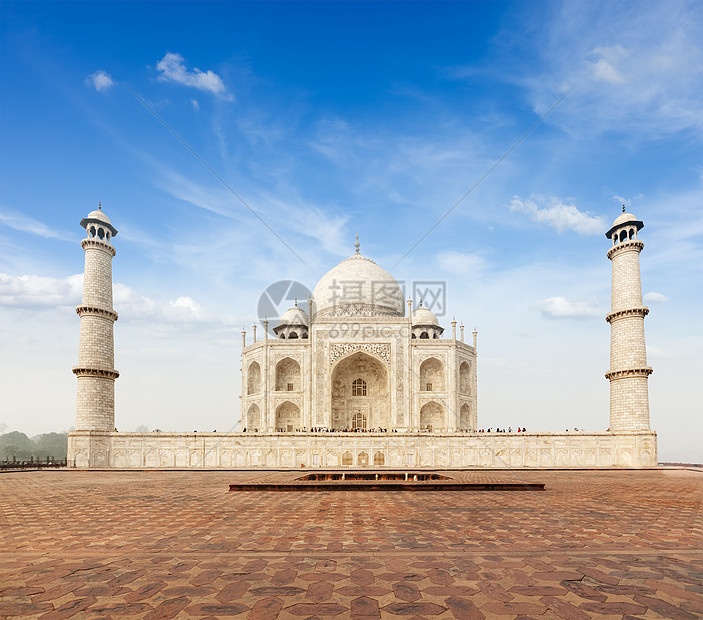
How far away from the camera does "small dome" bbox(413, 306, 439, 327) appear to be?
42.3 metres

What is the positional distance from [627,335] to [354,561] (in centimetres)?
2744

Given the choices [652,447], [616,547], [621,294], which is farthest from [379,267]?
[616,547]

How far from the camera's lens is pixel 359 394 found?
123ft

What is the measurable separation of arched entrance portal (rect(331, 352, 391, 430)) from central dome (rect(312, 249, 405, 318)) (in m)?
4.25

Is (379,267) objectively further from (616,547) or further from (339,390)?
(616,547)

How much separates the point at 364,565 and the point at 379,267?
3953cm

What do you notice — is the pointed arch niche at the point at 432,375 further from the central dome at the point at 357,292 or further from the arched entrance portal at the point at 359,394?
the central dome at the point at 357,292

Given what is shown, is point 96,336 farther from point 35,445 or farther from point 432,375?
point 35,445

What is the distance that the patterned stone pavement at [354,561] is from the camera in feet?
12.3

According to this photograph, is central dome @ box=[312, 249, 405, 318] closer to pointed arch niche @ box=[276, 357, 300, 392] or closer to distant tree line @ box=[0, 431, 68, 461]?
pointed arch niche @ box=[276, 357, 300, 392]

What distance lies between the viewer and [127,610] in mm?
3680

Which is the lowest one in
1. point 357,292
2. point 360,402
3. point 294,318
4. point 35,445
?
point 35,445

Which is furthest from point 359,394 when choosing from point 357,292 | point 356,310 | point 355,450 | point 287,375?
point 355,450

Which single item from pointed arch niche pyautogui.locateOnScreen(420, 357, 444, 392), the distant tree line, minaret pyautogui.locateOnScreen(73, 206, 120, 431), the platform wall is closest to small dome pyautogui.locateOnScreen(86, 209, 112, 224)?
minaret pyautogui.locateOnScreen(73, 206, 120, 431)
